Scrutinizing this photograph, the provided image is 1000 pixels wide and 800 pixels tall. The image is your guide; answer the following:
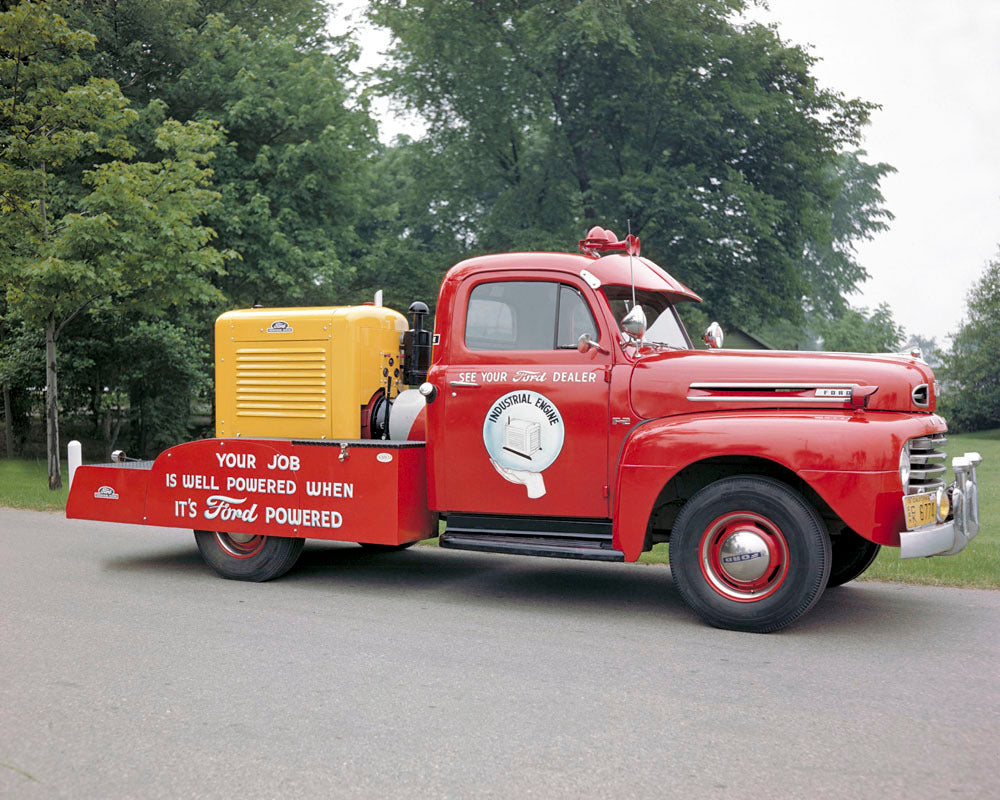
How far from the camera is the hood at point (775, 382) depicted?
582 cm

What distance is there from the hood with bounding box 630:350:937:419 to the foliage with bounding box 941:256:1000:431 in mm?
39853

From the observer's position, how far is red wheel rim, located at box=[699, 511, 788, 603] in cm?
575

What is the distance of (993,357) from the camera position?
42.1m

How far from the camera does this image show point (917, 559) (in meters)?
8.46

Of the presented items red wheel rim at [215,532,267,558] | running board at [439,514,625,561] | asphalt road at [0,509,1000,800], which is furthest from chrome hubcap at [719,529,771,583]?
red wheel rim at [215,532,267,558]

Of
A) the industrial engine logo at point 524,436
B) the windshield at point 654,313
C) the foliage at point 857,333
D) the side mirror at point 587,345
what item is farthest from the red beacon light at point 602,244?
the foliage at point 857,333

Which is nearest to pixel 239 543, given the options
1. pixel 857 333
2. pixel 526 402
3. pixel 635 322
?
pixel 526 402

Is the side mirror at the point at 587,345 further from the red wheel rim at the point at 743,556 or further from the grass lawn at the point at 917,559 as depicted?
the grass lawn at the point at 917,559

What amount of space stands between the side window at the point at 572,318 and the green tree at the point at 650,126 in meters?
17.6

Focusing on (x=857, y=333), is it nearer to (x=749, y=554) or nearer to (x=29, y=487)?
(x=29, y=487)

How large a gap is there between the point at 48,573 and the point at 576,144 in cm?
2191

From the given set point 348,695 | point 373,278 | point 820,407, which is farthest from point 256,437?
point 373,278

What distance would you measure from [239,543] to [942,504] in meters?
5.11

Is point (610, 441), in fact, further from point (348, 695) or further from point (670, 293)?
point (348, 695)
